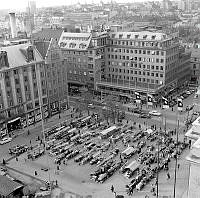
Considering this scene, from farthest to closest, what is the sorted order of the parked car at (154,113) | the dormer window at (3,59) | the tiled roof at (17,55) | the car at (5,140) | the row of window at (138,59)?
1. the row of window at (138,59)
2. the parked car at (154,113)
3. the tiled roof at (17,55)
4. the dormer window at (3,59)
5. the car at (5,140)

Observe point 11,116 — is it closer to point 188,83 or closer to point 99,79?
point 99,79

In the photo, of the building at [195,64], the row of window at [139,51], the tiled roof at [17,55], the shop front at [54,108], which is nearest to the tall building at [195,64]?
the building at [195,64]

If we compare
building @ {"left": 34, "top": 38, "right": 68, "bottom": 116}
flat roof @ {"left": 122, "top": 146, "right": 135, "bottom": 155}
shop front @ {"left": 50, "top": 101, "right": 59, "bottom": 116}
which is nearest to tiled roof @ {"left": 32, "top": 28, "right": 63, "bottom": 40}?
building @ {"left": 34, "top": 38, "right": 68, "bottom": 116}

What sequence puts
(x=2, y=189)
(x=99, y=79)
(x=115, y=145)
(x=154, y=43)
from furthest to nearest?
1. (x=99, y=79)
2. (x=154, y=43)
3. (x=115, y=145)
4. (x=2, y=189)

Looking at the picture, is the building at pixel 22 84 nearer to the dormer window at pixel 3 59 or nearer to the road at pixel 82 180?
the dormer window at pixel 3 59

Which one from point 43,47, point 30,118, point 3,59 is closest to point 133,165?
point 30,118

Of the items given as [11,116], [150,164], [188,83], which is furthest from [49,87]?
[188,83]

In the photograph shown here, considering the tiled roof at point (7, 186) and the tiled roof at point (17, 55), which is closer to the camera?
the tiled roof at point (7, 186)

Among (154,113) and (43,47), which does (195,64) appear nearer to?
(154,113)
